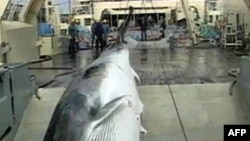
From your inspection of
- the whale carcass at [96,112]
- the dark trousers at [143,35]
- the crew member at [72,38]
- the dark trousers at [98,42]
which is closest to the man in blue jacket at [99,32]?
the dark trousers at [98,42]

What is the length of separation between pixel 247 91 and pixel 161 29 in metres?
22.0

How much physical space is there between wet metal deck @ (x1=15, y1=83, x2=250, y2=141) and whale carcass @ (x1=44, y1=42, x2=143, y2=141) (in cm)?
259

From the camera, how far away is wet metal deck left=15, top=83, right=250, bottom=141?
5939 mm

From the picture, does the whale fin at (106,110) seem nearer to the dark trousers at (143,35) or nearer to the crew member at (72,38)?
the crew member at (72,38)

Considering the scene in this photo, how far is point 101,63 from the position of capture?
3871mm

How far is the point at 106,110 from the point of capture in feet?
9.11

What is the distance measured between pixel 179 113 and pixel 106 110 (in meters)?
3.98

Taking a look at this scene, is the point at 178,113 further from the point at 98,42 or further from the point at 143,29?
the point at 143,29

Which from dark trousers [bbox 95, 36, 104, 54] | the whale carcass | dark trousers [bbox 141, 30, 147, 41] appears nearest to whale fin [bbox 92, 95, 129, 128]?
the whale carcass

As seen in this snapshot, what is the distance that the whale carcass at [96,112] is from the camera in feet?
8.59

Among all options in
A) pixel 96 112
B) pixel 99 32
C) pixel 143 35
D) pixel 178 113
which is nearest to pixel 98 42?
pixel 99 32

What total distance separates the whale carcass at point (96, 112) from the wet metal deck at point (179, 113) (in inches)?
102

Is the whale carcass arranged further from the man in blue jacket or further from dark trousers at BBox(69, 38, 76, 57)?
dark trousers at BBox(69, 38, 76, 57)

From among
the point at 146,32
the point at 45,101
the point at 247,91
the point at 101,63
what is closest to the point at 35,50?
the point at 146,32
